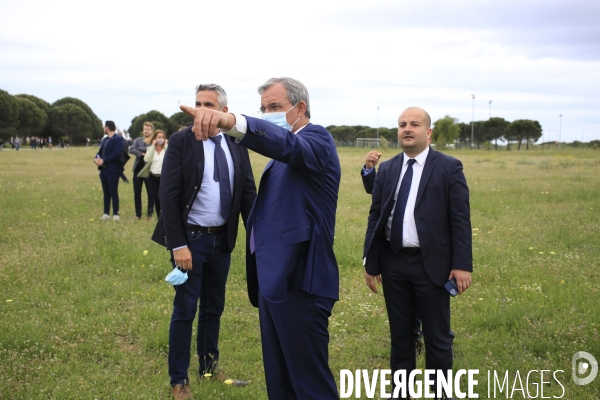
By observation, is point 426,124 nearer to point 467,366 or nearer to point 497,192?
point 467,366

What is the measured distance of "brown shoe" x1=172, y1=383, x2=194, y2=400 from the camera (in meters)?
4.44

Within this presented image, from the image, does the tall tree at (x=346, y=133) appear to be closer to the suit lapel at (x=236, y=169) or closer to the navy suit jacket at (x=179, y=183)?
the suit lapel at (x=236, y=169)

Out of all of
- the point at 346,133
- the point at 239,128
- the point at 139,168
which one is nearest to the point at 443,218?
the point at 239,128

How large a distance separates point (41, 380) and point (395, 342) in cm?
297

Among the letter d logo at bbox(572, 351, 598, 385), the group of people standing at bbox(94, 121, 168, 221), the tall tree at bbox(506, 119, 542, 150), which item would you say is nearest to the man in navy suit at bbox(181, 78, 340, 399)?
the letter d logo at bbox(572, 351, 598, 385)

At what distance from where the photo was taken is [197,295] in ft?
14.8

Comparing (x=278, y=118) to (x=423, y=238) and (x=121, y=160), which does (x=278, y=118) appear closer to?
(x=423, y=238)

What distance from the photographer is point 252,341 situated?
5.71 m

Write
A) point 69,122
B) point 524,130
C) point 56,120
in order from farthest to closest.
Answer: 1. point 524,130
2. point 69,122
3. point 56,120

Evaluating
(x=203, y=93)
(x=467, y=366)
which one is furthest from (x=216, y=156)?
(x=467, y=366)

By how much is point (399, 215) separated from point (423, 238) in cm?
27

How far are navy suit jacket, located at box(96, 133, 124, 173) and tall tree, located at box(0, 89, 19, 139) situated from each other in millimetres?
71696

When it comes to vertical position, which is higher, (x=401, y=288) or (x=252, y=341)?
(x=401, y=288)

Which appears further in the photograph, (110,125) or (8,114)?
(8,114)
